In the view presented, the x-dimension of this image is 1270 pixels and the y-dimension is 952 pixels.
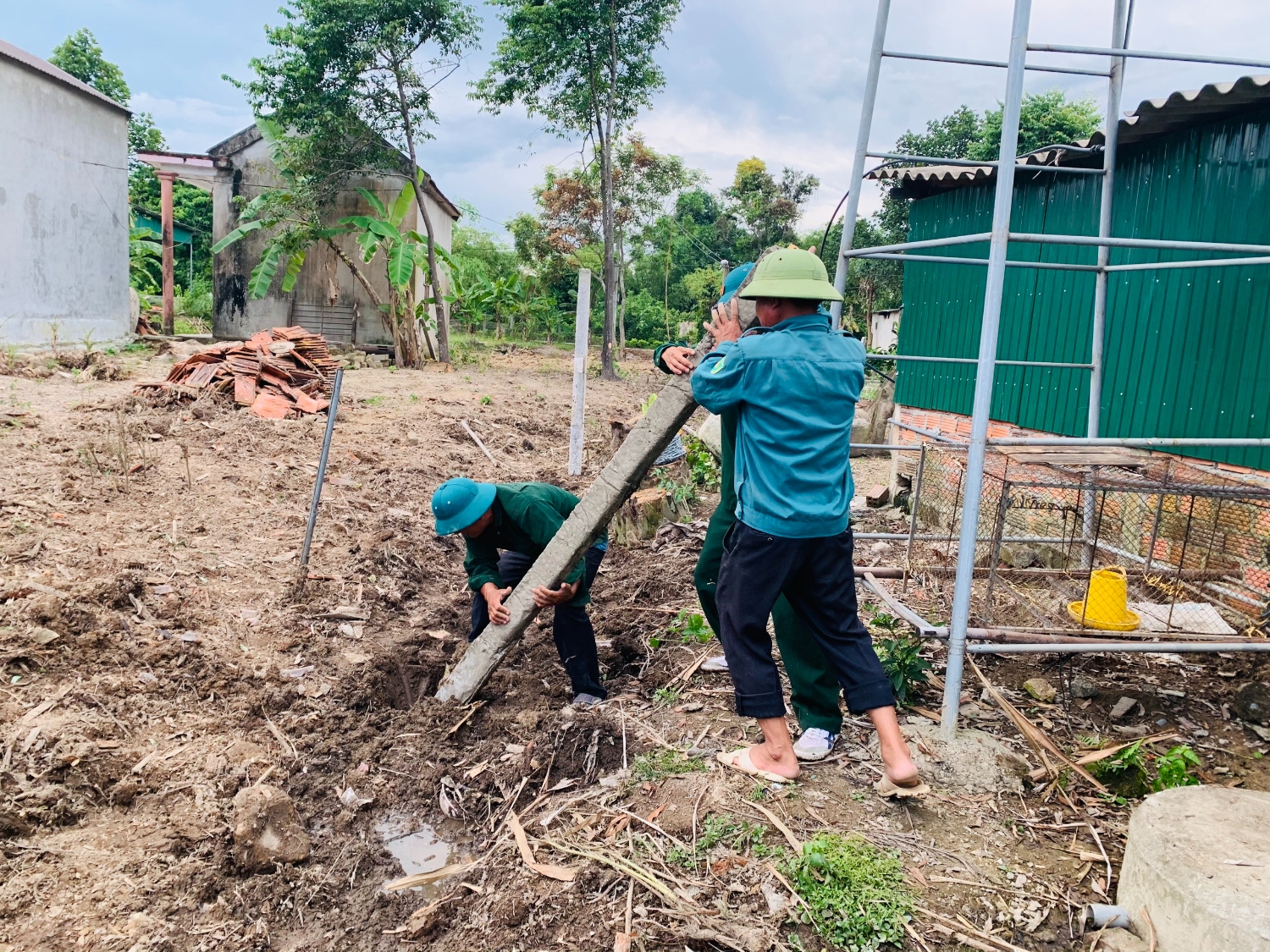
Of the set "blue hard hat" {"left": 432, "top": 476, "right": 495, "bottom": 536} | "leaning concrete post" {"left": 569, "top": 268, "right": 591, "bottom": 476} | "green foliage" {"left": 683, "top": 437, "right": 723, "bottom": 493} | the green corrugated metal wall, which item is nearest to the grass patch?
"blue hard hat" {"left": 432, "top": 476, "right": 495, "bottom": 536}

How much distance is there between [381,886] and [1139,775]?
289 centimetres

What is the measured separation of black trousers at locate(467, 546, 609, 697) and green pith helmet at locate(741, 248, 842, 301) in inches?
66.8

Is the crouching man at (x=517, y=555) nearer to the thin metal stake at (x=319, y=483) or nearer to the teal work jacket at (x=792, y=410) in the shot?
the teal work jacket at (x=792, y=410)

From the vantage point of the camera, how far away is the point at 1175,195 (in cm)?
565

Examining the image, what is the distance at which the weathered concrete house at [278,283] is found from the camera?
757 inches

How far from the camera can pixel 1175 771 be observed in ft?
10.3

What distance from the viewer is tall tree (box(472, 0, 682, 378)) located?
64.1 ft

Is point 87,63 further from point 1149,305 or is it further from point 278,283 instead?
point 1149,305

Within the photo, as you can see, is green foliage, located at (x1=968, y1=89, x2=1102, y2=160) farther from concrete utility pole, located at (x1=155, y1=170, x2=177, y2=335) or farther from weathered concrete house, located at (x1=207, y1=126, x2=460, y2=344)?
concrete utility pole, located at (x1=155, y1=170, x2=177, y2=335)

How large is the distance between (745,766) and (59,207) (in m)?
16.8

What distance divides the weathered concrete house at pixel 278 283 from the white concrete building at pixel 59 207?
9.06 ft

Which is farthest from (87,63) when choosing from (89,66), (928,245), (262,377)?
(928,245)

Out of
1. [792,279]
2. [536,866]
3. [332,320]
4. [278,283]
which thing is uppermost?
[278,283]

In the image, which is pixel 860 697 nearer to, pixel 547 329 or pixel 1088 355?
pixel 1088 355
